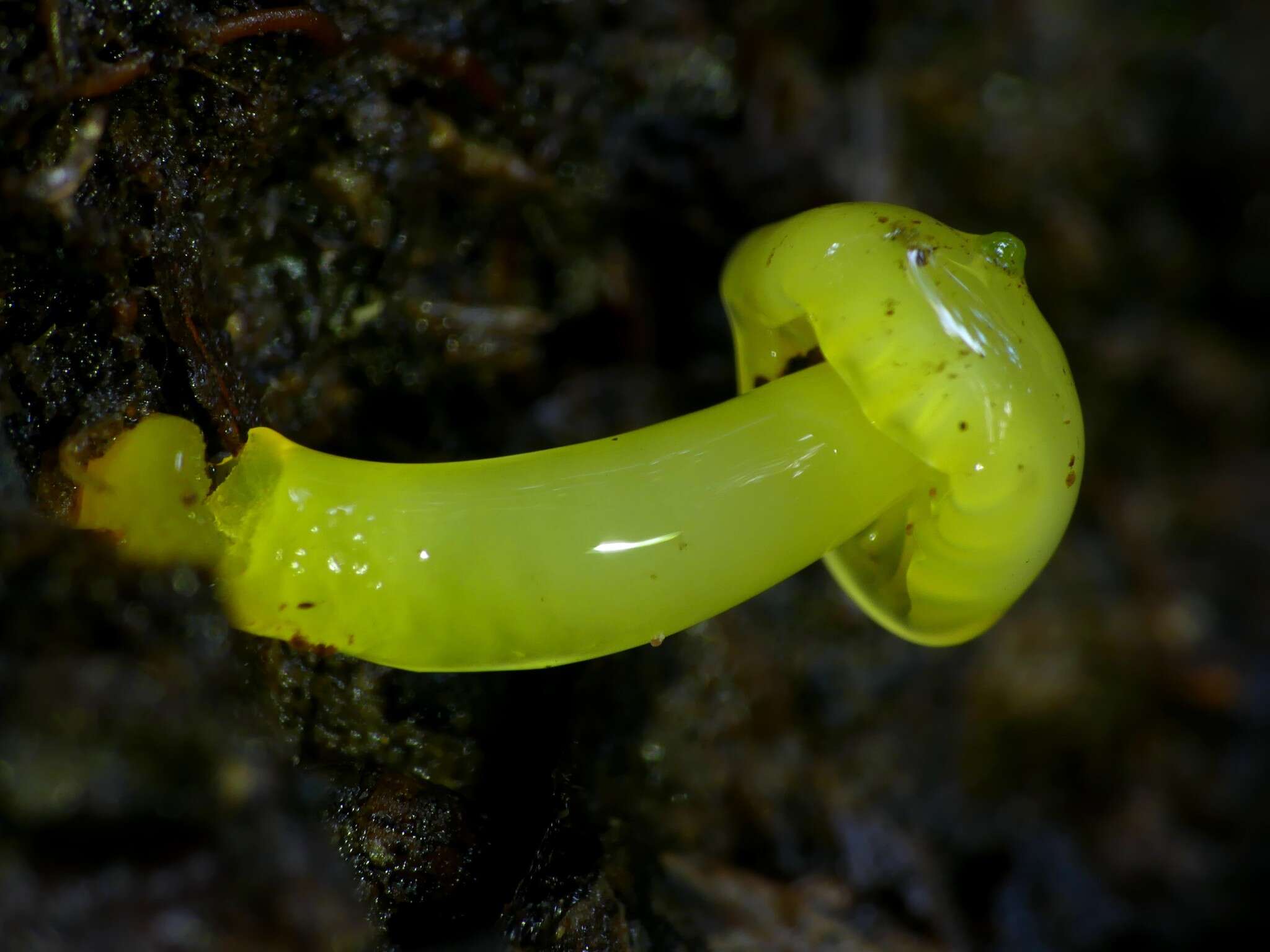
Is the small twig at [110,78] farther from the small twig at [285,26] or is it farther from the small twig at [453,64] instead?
the small twig at [453,64]

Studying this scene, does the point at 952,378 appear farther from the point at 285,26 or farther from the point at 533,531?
the point at 285,26

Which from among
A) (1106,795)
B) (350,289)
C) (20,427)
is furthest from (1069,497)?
(1106,795)

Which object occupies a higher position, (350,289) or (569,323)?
(350,289)

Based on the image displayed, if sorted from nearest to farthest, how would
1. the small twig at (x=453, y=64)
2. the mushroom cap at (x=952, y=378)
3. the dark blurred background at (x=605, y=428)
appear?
the dark blurred background at (x=605, y=428), the mushroom cap at (x=952, y=378), the small twig at (x=453, y=64)

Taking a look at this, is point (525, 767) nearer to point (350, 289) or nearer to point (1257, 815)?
point (350, 289)

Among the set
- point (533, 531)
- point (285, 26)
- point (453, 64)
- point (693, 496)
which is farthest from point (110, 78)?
point (693, 496)

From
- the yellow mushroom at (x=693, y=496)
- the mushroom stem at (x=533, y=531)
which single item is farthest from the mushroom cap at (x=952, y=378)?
the mushroom stem at (x=533, y=531)
